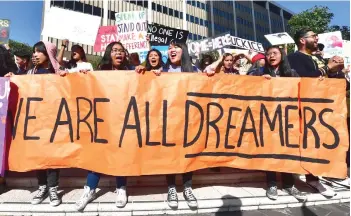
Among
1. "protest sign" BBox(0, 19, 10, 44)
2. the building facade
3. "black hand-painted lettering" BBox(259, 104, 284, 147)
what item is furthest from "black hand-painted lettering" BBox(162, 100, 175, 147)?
the building facade

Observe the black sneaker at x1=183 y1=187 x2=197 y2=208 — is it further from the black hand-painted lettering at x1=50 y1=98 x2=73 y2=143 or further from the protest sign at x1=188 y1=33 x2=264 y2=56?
the protest sign at x1=188 y1=33 x2=264 y2=56

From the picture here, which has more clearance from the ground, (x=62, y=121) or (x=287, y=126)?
(x=62, y=121)

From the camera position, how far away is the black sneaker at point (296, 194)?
10.7 feet

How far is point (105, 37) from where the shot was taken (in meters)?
7.28

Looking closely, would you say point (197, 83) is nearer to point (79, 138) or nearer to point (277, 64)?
point (277, 64)

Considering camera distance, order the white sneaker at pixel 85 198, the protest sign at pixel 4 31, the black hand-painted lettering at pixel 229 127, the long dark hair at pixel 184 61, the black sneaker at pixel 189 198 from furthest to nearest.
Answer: the protest sign at pixel 4 31
the long dark hair at pixel 184 61
the black hand-painted lettering at pixel 229 127
the black sneaker at pixel 189 198
the white sneaker at pixel 85 198

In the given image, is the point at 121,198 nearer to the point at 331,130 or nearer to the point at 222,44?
the point at 331,130

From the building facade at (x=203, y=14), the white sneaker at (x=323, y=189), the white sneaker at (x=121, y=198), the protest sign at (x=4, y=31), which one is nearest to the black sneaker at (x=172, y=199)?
the white sneaker at (x=121, y=198)

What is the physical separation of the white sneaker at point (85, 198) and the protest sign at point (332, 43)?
6987mm

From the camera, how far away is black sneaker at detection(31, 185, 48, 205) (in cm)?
298

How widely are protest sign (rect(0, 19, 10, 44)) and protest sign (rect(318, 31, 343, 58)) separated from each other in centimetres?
983

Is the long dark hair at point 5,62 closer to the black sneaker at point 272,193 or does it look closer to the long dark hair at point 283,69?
the long dark hair at point 283,69

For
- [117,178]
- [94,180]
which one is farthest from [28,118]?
[117,178]

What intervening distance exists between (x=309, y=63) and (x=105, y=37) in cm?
534
